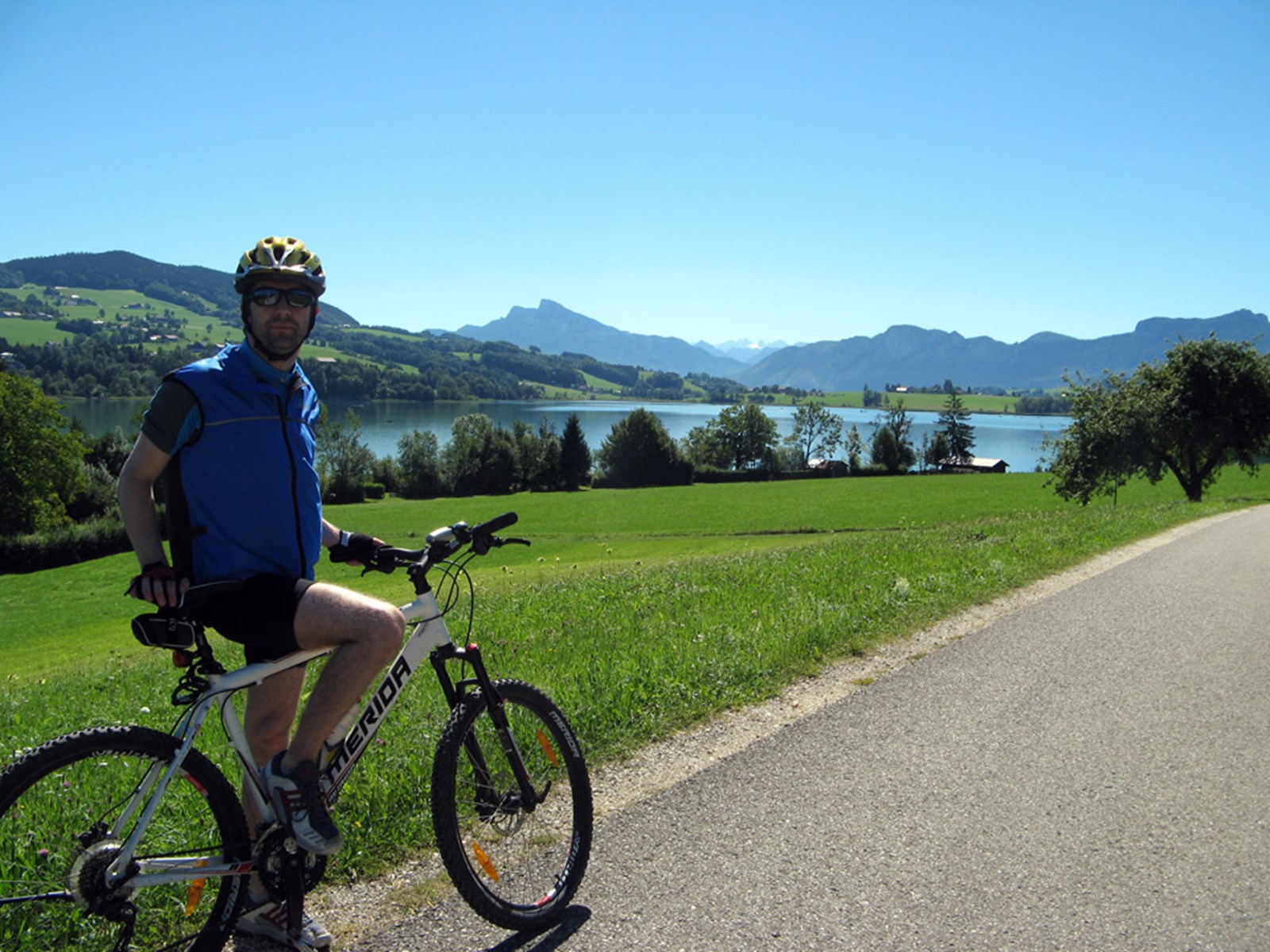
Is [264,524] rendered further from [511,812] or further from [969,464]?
[969,464]

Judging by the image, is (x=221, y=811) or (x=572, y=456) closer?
(x=221, y=811)

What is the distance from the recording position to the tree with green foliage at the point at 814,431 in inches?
5069

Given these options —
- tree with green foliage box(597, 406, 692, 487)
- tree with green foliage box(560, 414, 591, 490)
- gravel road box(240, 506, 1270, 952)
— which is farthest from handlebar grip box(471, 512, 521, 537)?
tree with green foliage box(597, 406, 692, 487)

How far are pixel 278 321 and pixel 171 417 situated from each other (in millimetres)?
531

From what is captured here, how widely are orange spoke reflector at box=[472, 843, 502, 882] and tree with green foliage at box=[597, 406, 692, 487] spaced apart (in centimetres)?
8648

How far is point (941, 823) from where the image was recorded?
163 inches

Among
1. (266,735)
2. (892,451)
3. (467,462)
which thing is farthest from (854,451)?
(266,735)

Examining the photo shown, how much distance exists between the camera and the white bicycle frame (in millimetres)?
2705

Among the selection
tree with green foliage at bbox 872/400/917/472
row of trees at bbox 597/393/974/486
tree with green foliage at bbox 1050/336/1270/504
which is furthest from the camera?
tree with green foliage at bbox 872/400/917/472

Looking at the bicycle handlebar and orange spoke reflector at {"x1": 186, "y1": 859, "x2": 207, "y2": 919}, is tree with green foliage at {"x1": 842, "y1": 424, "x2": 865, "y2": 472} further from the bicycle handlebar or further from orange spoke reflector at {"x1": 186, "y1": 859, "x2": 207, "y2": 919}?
orange spoke reflector at {"x1": 186, "y1": 859, "x2": 207, "y2": 919}

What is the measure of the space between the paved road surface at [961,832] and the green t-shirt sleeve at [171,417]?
1.94 meters

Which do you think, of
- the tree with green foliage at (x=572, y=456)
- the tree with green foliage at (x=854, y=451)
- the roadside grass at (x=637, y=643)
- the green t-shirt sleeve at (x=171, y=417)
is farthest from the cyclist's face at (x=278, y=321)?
the tree with green foliage at (x=854, y=451)

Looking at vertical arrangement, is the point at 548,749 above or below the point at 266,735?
below

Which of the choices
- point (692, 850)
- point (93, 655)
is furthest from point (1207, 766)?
point (93, 655)
